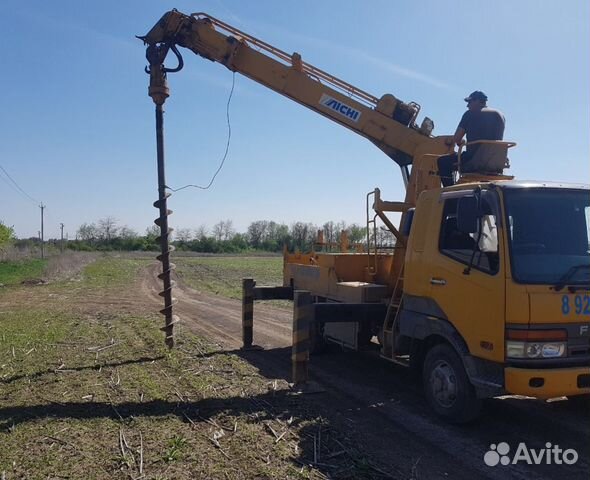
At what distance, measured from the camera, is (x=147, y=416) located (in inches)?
230

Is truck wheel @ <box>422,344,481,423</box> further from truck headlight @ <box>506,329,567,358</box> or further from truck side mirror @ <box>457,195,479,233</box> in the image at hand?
truck side mirror @ <box>457,195,479,233</box>

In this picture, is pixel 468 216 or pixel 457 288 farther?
pixel 457 288

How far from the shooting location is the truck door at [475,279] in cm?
524

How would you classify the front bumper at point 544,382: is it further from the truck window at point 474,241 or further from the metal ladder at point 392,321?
the metal ladder at point 392,321

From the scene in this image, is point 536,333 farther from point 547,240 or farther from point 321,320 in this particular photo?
point 321,320

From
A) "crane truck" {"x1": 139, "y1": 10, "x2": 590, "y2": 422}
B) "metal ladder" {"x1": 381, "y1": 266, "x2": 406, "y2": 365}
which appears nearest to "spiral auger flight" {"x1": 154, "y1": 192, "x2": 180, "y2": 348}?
"crane truck" {"x1": 139, "y1": 10, "x2": 590, "y2": 422}

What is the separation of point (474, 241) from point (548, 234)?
0.73 metres

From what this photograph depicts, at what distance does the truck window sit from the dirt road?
177 cm

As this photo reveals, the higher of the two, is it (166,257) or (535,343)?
(166,257)

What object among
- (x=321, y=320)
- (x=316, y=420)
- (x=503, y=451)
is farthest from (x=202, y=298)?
(x=503, y=451)

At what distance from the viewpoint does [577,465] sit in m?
4.84

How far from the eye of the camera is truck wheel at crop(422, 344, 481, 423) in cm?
564

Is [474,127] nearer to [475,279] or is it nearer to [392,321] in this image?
[475,279]

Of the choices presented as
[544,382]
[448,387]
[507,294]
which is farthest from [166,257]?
[544,382]
